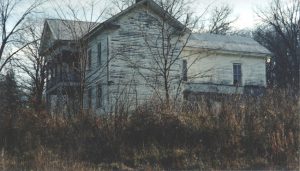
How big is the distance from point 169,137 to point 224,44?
2440 centimetres

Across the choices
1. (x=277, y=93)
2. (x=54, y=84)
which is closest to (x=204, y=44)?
(x=54, y=84)

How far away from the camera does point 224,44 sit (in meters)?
38.2

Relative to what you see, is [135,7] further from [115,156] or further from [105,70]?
[115,156]

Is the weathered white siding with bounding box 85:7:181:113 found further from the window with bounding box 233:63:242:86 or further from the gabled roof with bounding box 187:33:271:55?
the window with bounding box 233:63:242:86

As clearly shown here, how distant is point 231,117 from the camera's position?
48.6 feet

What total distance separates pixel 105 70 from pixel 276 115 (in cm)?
1645

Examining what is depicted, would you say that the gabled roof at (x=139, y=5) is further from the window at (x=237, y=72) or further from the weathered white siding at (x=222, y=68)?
the window at (x=237, y=72)

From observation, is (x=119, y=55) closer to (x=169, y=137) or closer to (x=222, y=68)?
(x=222, y=68)

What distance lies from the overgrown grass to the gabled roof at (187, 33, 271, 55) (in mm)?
20658

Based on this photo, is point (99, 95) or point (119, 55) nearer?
point (99, 95)

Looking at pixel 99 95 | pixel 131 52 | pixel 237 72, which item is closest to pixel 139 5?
pixel 131 52

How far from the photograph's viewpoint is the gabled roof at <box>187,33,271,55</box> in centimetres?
3703

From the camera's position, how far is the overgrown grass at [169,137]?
530 inches

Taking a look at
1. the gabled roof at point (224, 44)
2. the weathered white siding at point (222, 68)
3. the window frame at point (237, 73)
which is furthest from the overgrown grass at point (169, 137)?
the window frame at point (237, 73)
